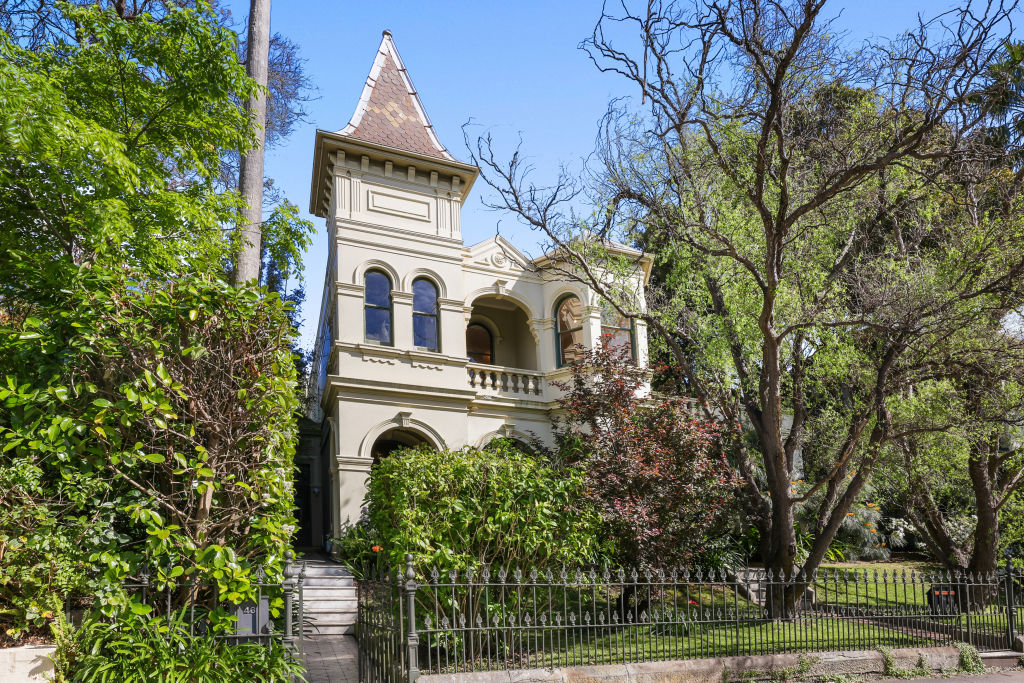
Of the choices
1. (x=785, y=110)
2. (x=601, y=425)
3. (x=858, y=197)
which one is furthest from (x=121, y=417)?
(x=858, y=197)

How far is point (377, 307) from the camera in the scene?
18.0 meters

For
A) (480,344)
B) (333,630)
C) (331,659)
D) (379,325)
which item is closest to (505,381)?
(480,344)

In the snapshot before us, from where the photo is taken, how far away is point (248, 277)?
11.2 m

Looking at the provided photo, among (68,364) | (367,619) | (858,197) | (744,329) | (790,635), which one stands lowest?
(790,635)

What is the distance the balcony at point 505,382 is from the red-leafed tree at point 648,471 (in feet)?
16.8

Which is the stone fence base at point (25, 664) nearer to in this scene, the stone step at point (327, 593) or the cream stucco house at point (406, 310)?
the stone step at point (327, 593)

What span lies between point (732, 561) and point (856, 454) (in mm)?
4060

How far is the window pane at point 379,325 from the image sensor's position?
706 inches

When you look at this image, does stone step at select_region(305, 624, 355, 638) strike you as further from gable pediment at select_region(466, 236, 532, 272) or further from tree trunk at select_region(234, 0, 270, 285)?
gable pediment at select_region(466, 236, 532, 272)

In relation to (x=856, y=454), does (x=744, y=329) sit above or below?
above

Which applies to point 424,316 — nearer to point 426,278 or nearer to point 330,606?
point 426,278

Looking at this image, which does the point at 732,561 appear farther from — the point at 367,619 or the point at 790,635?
the point at 367,619

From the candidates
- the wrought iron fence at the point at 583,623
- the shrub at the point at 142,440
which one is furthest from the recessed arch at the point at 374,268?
the shrub at the point at 142,440

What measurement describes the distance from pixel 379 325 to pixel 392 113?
5.46 metres
